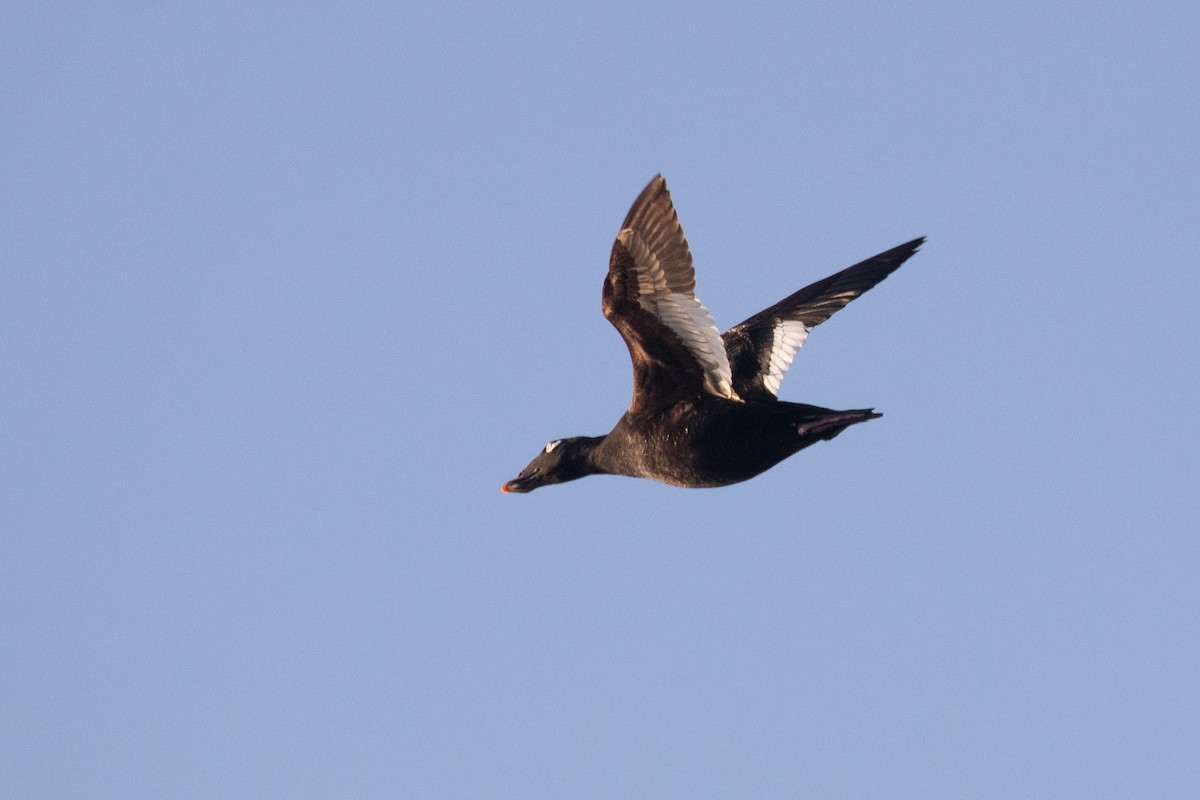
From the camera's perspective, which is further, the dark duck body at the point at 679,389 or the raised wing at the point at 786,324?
the raised wing at the point at 786,324

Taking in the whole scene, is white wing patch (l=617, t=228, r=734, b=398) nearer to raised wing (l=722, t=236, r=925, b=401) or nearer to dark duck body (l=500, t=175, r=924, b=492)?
dark duck body (l=500, t=175, r=924, b=492)

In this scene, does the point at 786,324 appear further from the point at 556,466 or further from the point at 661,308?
the point at 661,308

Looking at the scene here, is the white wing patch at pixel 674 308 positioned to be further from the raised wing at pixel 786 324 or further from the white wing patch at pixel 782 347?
the white wing patch at pixel 782 347

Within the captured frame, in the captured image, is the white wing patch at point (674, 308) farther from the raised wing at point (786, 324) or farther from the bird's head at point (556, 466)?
the bird's head at point (556, 466)

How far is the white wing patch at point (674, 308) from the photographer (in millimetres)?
12469

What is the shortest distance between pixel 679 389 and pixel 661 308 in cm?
106

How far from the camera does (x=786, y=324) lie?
1565 cm

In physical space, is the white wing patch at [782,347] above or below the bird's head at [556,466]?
above

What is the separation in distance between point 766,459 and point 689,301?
1.68m

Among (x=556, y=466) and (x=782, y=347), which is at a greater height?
(x=782, y=347)

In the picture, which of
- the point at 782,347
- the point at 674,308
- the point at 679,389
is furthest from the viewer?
the point at 782,347

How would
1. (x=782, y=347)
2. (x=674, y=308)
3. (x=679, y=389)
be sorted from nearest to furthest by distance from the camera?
1. (x=674, y=308)
2. (x=679, y=389)
3. (x=782, y=347)

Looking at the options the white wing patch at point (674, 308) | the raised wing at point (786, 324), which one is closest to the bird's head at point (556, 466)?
the raised wing at point (786, 324)

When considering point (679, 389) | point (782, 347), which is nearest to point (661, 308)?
point (679, 389)
